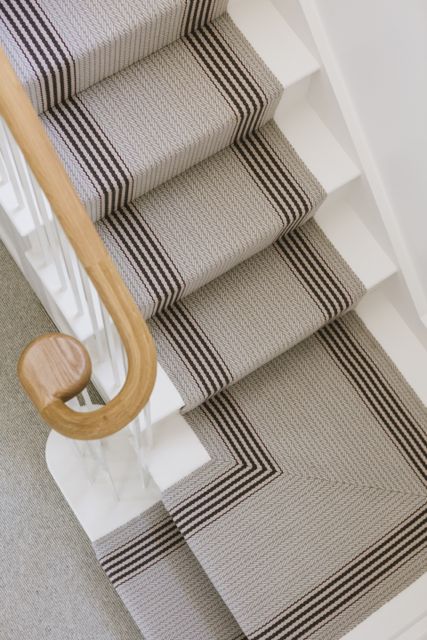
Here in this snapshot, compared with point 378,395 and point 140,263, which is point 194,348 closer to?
point 140,263

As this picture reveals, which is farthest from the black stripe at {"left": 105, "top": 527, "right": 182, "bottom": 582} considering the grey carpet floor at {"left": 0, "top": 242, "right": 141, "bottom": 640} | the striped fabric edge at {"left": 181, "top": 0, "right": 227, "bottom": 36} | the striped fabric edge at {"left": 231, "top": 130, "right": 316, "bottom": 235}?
the striped fabric edge at {"left": 181, "top": 0, "right": 227, "bottom": 36}

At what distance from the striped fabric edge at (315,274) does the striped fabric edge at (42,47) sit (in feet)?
2.60

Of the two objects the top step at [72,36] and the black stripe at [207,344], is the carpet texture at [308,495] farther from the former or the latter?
the top step at [72,36]

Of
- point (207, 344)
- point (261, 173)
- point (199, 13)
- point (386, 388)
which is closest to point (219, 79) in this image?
point (199, 13)

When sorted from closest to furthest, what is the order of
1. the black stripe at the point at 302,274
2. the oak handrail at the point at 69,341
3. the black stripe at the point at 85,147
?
the oak handrail at the point at 69,341 < the black stripe at the point at 85,147 < the black stripe at the point at 302,274

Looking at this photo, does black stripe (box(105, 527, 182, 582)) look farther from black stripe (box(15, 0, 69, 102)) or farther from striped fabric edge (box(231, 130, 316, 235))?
black stripe (box(15, 0, 69, 102))

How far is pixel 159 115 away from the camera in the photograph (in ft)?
7.56

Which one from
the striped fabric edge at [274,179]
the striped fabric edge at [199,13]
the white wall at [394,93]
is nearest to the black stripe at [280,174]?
the striped fabric edge at [274,179]

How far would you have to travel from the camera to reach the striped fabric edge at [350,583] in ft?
7.95

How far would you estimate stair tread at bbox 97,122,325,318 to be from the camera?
233 cm

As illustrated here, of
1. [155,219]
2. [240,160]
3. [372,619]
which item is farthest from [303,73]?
[372,619]

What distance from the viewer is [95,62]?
2213 mm

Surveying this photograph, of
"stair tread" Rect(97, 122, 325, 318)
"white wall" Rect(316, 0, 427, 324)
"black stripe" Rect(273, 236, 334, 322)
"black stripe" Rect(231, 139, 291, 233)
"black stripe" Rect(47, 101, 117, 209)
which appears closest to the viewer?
"white wall" Rect(316, 0, 427, 324)

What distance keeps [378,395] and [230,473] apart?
21.3 inches
